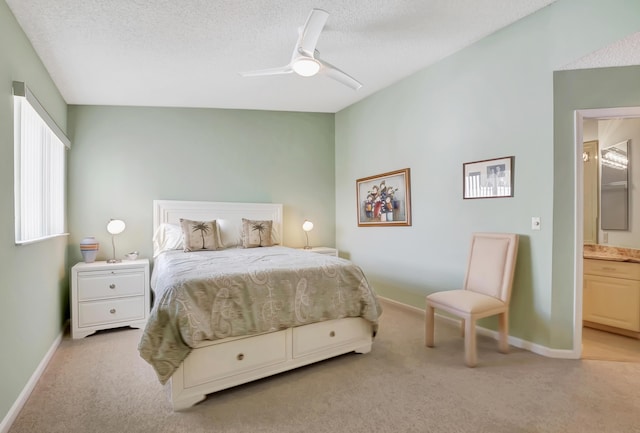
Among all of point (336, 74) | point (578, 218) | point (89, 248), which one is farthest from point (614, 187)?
point (89, 248)

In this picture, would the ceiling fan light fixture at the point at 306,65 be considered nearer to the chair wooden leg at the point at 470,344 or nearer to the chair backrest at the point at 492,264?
the chair backrest at the point at 492,264

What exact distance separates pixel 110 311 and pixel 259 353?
2108 mm

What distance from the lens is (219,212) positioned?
4438 mm

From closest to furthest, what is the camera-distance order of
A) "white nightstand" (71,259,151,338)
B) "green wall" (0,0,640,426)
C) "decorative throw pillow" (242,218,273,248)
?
"green wall" (0,0,640,426)
"white nightstand" (71,259,151,338)
"decorative throw pillow" (242,218,273,248)

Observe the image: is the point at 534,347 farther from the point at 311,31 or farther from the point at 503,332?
the point at 311,31

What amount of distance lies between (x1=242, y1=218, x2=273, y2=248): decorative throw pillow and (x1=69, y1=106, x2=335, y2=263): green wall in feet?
2.05

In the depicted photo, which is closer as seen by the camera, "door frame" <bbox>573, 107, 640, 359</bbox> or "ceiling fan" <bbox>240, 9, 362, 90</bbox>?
"ceiling fan" <bbox>240, 9, 362, 90</bbox>

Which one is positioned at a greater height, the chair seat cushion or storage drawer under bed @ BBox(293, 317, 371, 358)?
the chair seat cushion

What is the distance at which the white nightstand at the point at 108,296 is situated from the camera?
327cm

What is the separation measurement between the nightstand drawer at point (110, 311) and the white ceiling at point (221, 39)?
2379mm

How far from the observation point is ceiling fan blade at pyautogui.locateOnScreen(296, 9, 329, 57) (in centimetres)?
219

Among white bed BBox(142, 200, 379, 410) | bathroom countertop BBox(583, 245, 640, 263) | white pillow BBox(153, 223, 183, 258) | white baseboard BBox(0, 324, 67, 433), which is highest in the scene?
white pillow BBox(153, 223, 183, 258)

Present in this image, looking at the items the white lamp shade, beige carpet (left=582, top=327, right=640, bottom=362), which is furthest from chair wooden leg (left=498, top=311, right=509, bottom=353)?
the white lamp shade

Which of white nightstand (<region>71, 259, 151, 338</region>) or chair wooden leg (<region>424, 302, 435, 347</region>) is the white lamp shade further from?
chair wooden leg (<region>424, 302, 435, 347</region>)
